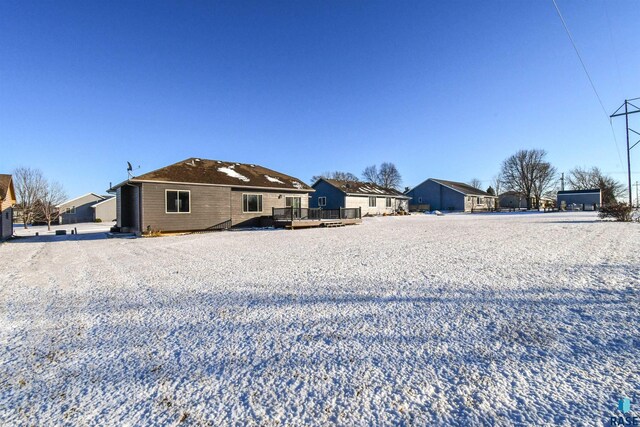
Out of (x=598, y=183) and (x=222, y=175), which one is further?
(x=598, y=183)

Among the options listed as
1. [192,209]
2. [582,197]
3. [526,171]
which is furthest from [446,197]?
[192,209]

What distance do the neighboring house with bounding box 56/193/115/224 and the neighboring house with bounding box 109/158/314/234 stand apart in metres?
31.3

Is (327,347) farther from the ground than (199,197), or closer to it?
closer to it

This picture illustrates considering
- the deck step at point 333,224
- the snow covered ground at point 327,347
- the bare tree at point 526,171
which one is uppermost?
the bare tree at point 526,171

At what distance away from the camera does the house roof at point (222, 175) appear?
15075mm

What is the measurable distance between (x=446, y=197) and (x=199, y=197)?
3788cm

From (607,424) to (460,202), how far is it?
44.7 meters

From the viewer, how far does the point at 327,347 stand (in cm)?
296

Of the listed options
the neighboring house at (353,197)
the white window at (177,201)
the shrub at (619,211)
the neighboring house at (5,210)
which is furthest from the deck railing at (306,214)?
the shrub at (619,211)

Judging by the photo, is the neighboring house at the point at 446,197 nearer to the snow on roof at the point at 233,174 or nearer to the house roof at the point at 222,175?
the house roof at the point at 222,175

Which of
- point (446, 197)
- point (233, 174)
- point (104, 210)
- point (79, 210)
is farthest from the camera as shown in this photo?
point (446, 197)

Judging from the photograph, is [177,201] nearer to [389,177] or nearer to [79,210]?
[79,210]

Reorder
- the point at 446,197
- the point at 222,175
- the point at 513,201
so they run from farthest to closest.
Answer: the point at 513,201
the point at 446,197
the point at 222,175

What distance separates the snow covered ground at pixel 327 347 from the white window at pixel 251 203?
11885 mm
